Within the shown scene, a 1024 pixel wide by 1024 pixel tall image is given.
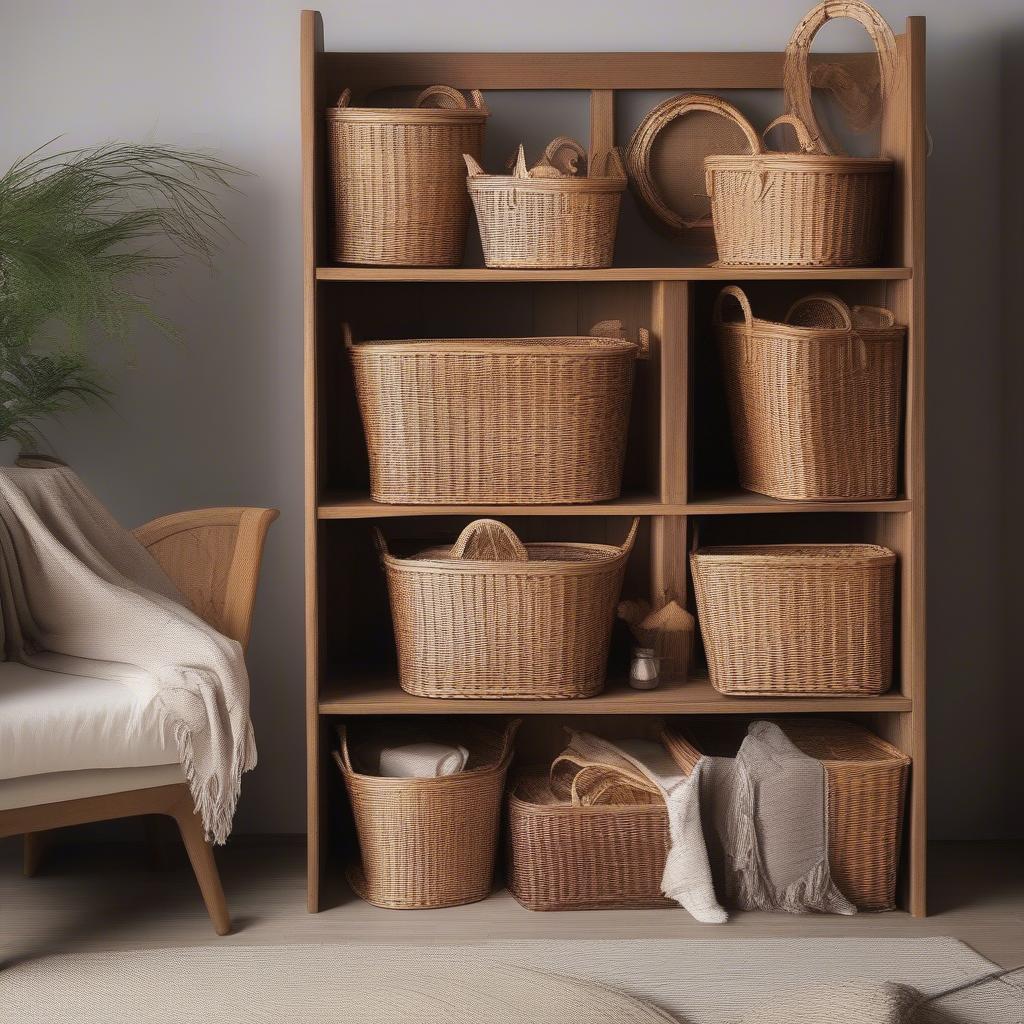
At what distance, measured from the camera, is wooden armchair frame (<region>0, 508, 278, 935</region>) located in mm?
2371

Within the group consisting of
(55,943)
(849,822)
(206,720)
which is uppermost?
(206,720)

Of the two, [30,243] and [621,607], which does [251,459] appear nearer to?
[30,243]

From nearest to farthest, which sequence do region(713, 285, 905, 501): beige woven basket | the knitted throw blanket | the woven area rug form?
the woven area rug → the knitted throw blanket → region(713, 285, 905, 501): beige woven basket

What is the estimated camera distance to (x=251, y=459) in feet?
9.41

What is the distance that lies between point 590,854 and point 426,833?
1.09ft

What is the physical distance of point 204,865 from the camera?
7.82 feet

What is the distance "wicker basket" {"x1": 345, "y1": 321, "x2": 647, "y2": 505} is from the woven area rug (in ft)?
2.89

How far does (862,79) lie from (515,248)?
2.89 feet

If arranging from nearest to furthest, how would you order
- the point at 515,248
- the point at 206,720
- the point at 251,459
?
the point at 206,720
the point at 515,248
the point at 251,459

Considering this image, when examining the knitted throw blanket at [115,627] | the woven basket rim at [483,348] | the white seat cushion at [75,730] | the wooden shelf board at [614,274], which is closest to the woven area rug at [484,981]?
the knitted throw blanket at [115,627]

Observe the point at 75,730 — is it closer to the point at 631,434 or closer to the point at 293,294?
the point at 293,294

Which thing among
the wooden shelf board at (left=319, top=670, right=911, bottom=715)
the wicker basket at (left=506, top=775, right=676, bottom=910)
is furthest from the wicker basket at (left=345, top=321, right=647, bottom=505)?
the wicker basket at (left=506, top=775, right=676, bottom=910)

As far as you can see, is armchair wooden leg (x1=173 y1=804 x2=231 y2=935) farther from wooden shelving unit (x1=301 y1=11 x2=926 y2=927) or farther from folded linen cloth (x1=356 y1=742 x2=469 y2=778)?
folded linen cloth (x1=356 y1=742 x2=469 y2=778)

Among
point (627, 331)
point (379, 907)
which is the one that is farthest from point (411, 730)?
point (627, 331)
